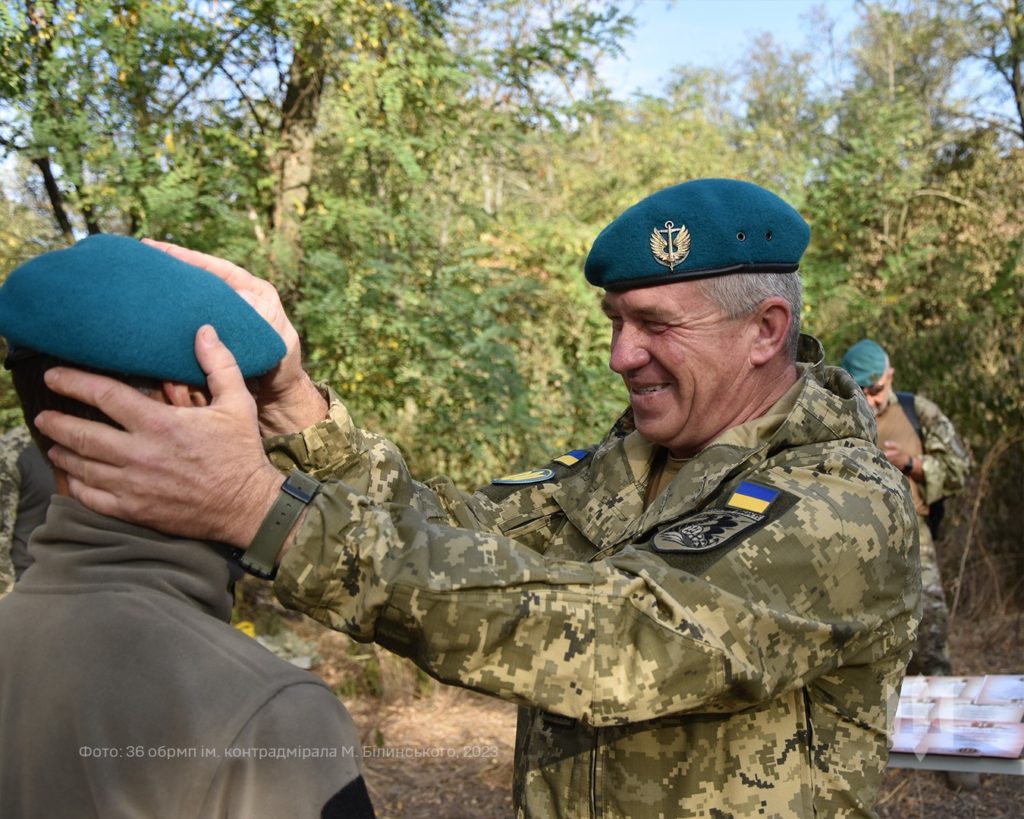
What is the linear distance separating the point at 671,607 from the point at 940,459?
533cm

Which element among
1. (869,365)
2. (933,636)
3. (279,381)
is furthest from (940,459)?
(279,381)

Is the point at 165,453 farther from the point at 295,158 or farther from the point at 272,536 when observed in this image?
the point at 295,158

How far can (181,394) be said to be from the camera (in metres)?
1.37

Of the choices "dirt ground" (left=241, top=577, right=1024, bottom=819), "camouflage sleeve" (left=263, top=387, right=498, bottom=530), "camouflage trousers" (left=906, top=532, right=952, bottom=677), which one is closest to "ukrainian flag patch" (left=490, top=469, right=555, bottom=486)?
"camouflage sleeve" (left=263, top=387, right=498, bottom=530)

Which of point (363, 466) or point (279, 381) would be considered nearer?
point (279, 381)

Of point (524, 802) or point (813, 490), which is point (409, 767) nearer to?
point (524, 802)

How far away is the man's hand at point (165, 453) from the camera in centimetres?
128

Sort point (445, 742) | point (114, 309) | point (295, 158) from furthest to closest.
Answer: point (295, 158) → point (445, 742) → point (114, 309)

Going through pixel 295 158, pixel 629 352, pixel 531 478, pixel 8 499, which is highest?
pixel 295 158

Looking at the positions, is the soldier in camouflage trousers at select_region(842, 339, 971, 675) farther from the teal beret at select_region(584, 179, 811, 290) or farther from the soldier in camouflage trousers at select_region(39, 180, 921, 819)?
the teal beret at select_region(584, 179, 811, 290)

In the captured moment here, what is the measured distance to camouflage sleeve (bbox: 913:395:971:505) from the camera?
6113mm

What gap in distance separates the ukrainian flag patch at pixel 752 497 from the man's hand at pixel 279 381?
0.93m

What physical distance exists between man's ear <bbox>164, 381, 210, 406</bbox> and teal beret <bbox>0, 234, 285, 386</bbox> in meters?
0.02

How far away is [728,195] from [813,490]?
76 cm
